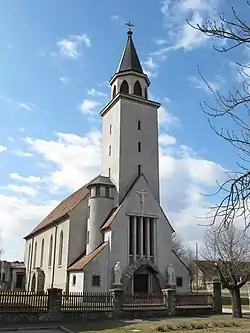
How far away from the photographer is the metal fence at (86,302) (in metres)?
20.5

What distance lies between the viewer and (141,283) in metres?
30.2

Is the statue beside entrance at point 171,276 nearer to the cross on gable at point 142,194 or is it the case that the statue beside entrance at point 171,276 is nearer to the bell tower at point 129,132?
the cross on gable at point 142,194

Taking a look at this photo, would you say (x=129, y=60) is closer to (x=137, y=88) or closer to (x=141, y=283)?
(x=137, y=88)

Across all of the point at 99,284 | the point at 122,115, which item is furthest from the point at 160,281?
the point at 122,115

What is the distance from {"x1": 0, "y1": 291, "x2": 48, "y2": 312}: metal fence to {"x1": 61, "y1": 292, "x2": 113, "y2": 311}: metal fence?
126 centimetres

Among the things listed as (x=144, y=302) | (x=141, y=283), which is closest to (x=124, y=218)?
(x=141, y=283)

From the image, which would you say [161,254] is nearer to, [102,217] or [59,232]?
[102,217]

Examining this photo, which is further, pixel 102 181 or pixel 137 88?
pixel 137 88

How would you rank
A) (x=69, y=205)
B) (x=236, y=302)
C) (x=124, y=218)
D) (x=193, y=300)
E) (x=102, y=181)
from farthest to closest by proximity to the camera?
(x=69, y=205), (x=102, y=181), (x=124, y=218), (x=193, y=300), (x=236, y=302)

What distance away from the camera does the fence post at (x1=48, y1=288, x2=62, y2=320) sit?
63.7 feet

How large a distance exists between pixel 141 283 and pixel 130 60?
21581 mm

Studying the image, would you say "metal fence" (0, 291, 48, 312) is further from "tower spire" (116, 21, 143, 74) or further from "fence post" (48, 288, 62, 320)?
"tower spire" (116, 21, 143, 74)

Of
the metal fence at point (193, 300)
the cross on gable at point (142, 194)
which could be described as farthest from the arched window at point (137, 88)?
the metal fence at point (193, 300)

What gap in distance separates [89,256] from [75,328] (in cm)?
1330
